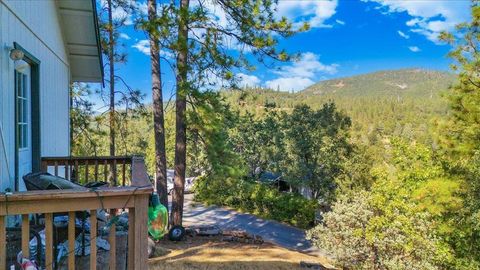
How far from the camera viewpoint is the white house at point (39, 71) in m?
4.01

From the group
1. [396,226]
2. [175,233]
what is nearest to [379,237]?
[396,226]

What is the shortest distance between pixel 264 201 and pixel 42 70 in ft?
53.6

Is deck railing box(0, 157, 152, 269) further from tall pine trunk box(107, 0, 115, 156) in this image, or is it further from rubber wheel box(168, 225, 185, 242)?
tall pine trunk box(107, 0, 115, 156)

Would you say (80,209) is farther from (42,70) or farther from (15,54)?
(42,70)

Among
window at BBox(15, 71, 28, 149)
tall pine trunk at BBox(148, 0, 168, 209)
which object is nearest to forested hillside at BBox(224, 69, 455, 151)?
tall pine trunk at BBox(148, 0, 168, 209)

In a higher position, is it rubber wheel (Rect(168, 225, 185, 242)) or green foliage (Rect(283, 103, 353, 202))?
green foliage (Rect(283, 103, 353, 202))

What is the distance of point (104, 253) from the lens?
124 inches

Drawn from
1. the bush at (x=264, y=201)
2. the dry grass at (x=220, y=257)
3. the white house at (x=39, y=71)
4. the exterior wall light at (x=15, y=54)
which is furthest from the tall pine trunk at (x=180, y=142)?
the bush at (x=264, y=201)

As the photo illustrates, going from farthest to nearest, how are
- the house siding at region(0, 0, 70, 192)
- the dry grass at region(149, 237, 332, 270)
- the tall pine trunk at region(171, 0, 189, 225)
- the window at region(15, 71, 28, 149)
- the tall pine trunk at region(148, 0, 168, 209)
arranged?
1. the tall pine trunk at region(148, 0, 168, 209)
2. the tall pine trunk at region(171, 0, 189, 225)
3. the dry grass at region(149, 237, 332, 270)
4. the window at region(15, 71, 28, 149)
5. the house siding at region(0, 0, 70, 192)

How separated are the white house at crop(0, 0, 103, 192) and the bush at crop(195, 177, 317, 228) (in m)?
10.6

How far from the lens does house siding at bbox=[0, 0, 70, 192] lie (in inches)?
155

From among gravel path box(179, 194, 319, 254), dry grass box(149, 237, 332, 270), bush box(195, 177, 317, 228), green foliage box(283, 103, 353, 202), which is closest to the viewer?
dry grass box(149, 237, 332, 270)

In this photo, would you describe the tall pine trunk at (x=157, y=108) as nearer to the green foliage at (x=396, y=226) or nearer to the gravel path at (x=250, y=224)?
the green foliage at (x=396, y=226)

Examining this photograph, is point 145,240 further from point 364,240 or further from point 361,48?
point 361,48
